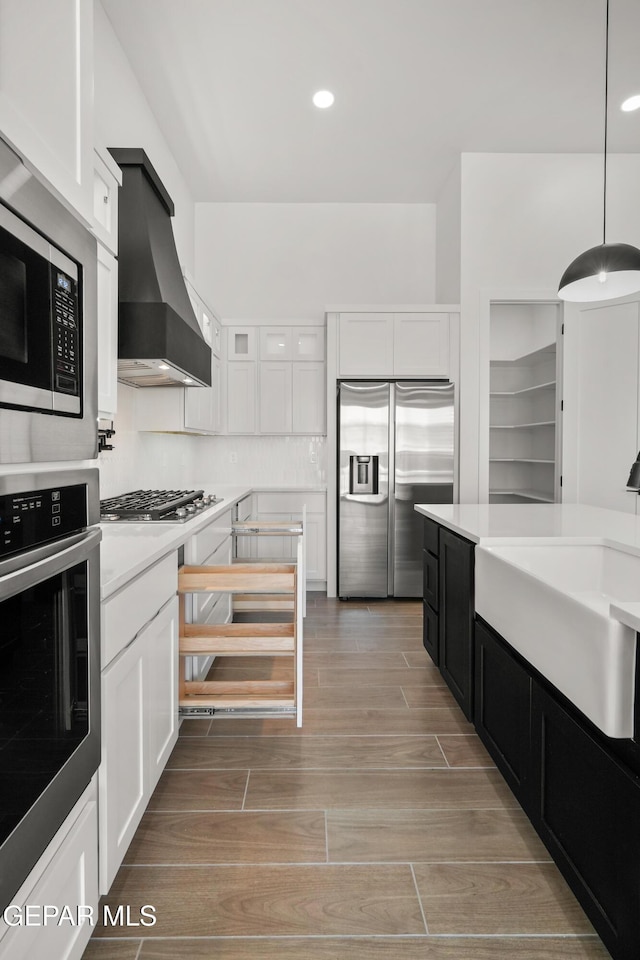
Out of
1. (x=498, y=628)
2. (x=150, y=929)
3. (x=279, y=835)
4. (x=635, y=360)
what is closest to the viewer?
(x=150, y=929)

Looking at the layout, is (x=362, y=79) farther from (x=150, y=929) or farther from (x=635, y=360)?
(x=150, y=929)

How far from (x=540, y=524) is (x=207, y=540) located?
61.0 inches

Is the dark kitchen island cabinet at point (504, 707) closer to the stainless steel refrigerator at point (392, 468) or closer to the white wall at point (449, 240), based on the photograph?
the stainless steel refrigerator at point (392, 468)

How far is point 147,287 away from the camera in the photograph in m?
2.38

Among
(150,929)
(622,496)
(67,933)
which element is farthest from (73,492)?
(622,496)

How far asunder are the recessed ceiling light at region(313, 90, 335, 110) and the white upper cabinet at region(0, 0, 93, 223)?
2.79 metres

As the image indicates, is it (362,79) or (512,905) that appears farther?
(362,79)

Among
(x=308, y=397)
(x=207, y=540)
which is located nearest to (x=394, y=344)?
(x=308, y=397)

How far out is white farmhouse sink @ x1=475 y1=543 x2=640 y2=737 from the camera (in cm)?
111

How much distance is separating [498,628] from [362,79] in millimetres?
3410

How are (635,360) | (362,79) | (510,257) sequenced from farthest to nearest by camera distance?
(510,257) → (635,360) → (362,79)

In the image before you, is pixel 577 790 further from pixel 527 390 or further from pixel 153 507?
pixel 527 390

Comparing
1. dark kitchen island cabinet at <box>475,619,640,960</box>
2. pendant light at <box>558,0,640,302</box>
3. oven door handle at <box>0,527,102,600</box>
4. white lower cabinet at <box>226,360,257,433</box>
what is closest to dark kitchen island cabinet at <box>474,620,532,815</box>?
dark kitchen island cabinet at <box>475,619,640,960</box>

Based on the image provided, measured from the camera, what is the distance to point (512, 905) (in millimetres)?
1398
